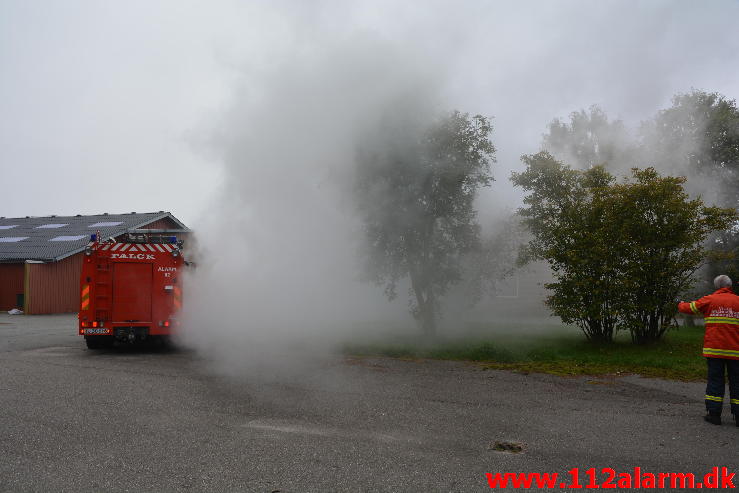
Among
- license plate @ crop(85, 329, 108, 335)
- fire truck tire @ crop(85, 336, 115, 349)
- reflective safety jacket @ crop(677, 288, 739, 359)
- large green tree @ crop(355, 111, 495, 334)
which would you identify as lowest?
fire truck tire @ crop(85, 336, 115, 349)

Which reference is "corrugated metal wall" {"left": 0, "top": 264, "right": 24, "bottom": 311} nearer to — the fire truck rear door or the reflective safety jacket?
the fire truck rear door

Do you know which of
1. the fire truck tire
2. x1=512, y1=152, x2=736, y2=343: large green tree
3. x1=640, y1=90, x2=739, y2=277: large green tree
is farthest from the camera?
x1=640, y1=90, x2=739, y2=277: large green tree

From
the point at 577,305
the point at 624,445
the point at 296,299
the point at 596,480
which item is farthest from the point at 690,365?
the point at 296,299

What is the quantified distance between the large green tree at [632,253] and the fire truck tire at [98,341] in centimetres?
950

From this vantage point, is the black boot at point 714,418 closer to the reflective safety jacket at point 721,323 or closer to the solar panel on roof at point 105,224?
the reflective safety jacket at point 721,323

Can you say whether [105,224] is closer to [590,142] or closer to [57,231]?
[57,231]

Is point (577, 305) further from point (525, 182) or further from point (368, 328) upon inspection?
point (368, 328)

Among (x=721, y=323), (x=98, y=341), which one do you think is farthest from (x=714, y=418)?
(x=98, y=341)

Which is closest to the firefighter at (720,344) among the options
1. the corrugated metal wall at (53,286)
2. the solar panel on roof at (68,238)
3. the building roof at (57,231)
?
the building roof at (57,231)

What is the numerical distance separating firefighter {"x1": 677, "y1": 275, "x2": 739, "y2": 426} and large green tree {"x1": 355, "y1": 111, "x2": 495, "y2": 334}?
690 centimetres

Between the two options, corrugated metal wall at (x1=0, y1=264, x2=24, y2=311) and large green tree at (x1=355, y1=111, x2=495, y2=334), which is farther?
corrugated metal wall at (x1=0, y1=264, x2=24, y2=311)

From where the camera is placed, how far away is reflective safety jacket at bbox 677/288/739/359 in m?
6.00

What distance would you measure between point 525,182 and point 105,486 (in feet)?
38.0

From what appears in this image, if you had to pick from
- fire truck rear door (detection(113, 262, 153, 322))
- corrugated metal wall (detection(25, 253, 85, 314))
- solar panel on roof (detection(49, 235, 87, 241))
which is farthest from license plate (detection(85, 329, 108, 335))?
solar panel on roof (detection(49, 235, 87, 241))
